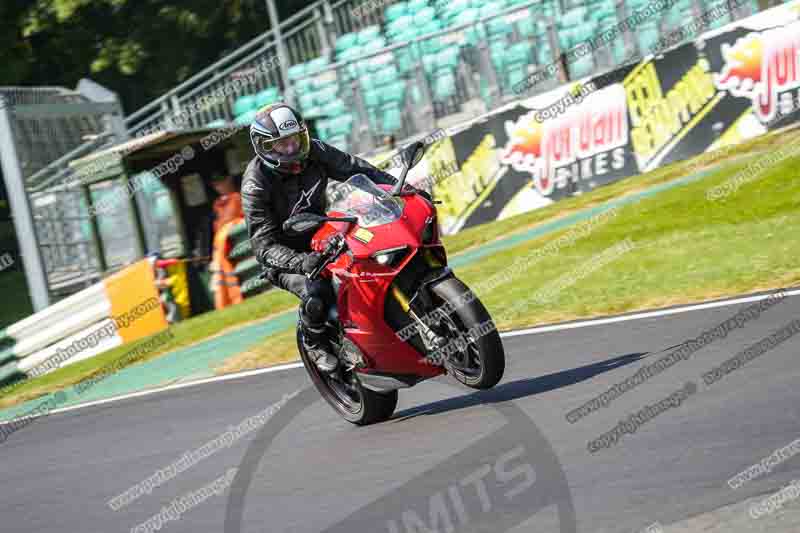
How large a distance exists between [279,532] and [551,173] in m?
13.1

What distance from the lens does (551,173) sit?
18.2 meters

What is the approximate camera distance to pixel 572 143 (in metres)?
17.9

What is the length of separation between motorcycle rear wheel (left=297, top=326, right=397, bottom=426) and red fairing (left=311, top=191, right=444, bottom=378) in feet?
1.18

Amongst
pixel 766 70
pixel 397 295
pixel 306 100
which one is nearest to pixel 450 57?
pixel 306 100

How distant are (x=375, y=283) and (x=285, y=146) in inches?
44.4

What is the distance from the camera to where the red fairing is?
22.5 feet

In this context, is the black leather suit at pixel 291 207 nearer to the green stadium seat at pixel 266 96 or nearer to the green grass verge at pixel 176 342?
the green grass verge at pixel 176 342

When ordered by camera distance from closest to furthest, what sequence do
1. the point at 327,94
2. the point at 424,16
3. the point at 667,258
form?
the point at 667,258 → the point at 327,94 → the point at 424,16

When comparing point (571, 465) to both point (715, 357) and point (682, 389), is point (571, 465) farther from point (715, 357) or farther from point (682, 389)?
point (715, 357)

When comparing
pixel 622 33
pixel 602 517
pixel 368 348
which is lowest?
pixel 602 517

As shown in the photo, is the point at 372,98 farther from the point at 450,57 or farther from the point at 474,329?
the point at 474,329

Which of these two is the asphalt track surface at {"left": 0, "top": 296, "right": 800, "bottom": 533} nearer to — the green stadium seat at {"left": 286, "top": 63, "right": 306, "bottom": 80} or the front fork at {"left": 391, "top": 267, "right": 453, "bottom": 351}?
the front fork at {"left": 391, "top": 267, "right": 453, "bottom": 351}

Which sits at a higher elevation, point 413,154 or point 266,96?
point 266,96

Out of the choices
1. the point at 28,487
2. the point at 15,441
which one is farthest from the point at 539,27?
the point at 28,487
